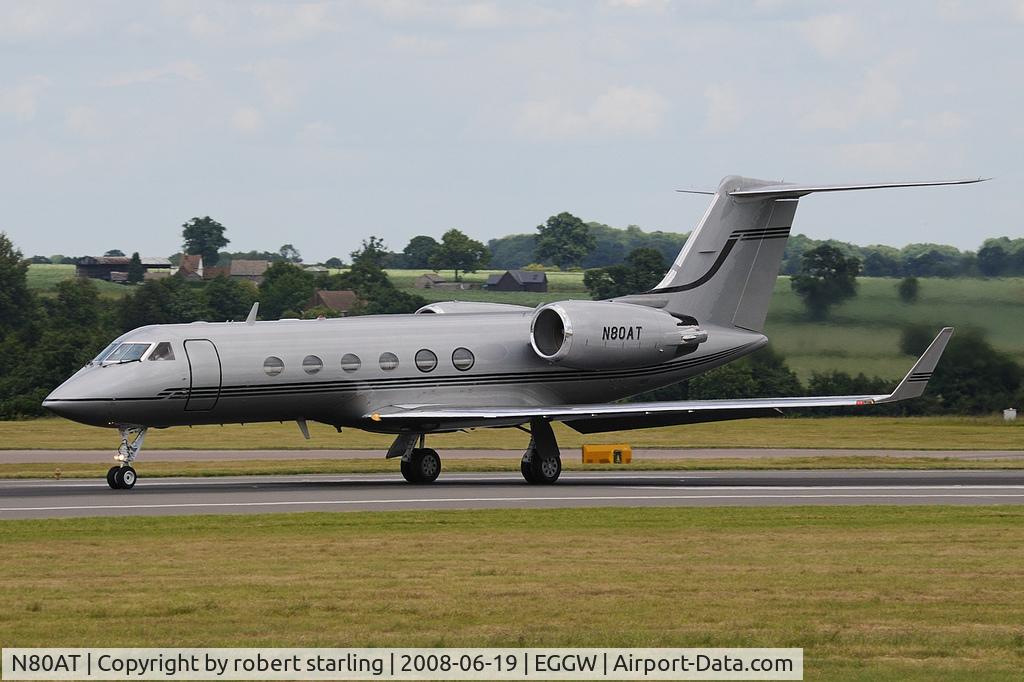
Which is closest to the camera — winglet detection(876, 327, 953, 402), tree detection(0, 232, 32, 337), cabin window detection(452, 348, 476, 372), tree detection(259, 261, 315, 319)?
winglet detection(876, 327, 953, 402)

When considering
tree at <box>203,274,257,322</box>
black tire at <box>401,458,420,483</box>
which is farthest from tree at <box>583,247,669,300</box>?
black tire at <box>401,458,420,483</box>

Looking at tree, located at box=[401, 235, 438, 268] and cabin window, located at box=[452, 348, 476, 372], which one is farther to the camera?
tree, located at box=[401, 235, 438, 268]

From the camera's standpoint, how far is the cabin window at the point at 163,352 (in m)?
30.7

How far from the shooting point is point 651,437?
189 feet

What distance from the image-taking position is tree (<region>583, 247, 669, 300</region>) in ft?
298

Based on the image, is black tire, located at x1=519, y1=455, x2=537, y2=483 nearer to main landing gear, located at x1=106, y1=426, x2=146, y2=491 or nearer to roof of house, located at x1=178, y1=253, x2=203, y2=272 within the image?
main landing gear, located at x1=106, y1=426, x2=146, y2=491

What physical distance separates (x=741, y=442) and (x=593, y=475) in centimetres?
1865

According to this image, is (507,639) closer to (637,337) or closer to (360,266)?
(637,337)

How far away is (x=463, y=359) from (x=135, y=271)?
125140 millimetres

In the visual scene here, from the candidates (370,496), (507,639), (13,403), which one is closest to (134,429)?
(370,496)

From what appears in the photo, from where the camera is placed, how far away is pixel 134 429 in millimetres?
31031

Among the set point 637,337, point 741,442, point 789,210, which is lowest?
point 741,442

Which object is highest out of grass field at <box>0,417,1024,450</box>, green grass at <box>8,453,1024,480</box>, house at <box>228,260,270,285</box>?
house at <box>228,260,270,285</box>

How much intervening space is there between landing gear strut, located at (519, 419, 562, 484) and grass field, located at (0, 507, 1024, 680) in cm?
874
